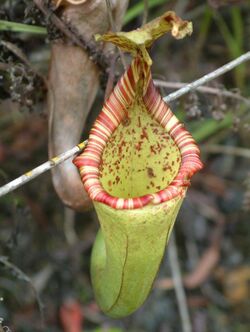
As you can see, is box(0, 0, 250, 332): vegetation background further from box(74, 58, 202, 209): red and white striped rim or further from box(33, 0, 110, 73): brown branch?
box(74, 58, 202, 209): red and white striped rim

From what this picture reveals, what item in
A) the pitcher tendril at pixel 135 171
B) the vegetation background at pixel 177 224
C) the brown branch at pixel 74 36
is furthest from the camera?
the vegetation background at pixel 177 224

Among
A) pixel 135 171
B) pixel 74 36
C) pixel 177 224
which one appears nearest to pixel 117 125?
pixel 135 171

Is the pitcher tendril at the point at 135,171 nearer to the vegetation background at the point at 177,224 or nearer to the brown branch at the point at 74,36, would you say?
the brown branch at the point at 74,36

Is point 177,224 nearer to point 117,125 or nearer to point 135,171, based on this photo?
point 135,171

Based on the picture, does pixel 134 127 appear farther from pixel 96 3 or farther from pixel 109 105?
pixel 96 3

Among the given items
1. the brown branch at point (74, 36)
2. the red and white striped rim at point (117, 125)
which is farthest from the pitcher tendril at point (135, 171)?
the brown branch at point (74, 36)
